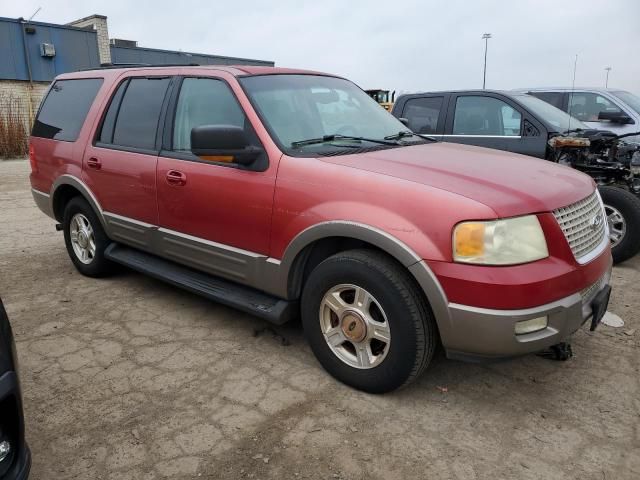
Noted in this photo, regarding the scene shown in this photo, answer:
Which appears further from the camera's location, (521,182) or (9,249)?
(9,249)

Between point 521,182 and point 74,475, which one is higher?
point 521,182

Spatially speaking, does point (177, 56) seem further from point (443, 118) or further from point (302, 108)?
point (302, 108)

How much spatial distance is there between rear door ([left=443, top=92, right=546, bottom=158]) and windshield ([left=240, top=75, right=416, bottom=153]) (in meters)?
2.63

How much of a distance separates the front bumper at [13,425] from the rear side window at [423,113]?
19.1ft

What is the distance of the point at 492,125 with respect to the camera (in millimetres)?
6301

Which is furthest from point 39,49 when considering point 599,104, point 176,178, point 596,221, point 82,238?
point 596,221

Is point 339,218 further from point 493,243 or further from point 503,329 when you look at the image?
point 503,329

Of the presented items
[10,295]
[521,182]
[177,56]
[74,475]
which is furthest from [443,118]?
[177,56]

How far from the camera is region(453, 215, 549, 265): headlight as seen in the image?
235cm

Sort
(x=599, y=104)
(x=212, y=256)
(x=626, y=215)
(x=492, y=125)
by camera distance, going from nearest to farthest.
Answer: (x=212, y=256)
(x=626, y=215)
(x=492, y=125)
(x=599, y=104)

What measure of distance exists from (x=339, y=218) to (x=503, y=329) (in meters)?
0.97

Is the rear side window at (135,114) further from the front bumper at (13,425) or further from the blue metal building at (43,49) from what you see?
the blue metal building at (43,49)

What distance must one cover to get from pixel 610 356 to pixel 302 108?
2.56 meters

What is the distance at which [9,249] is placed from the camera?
5781mm
